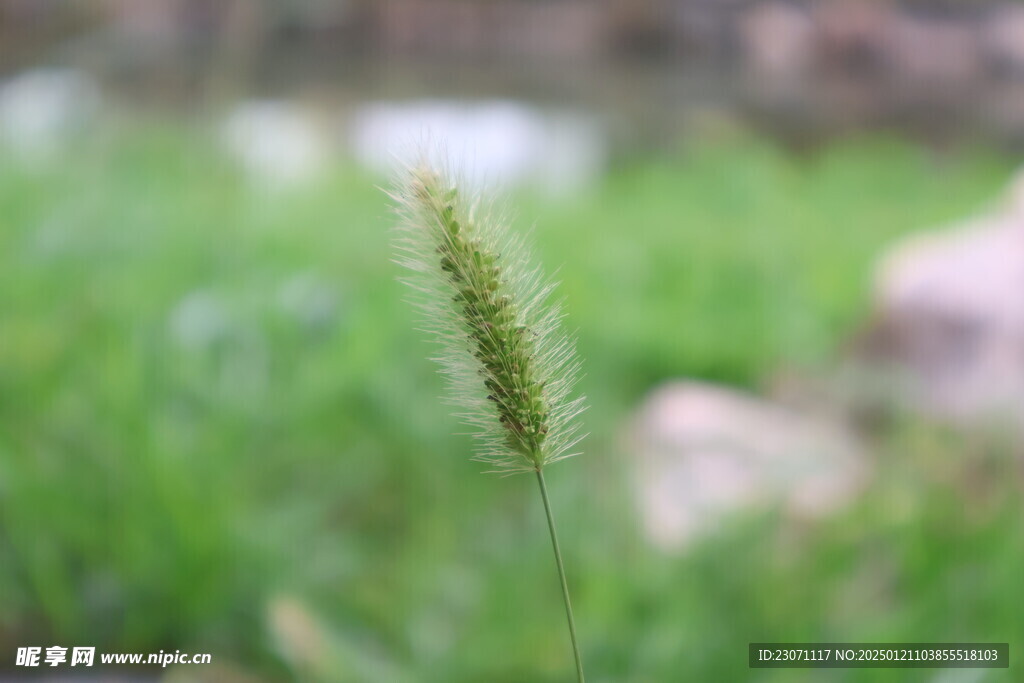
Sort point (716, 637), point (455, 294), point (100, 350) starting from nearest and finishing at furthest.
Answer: point (455, 294) < point (716, 637) < point (100, 350)

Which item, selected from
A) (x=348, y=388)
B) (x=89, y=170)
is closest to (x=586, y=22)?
(x=348, y=388)

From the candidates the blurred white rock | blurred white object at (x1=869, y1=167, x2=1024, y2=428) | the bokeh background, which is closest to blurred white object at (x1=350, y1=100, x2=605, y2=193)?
the bokeh background

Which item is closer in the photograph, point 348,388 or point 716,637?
point 716,637

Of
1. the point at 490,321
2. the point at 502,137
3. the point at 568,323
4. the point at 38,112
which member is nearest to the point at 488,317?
the point at 490,321

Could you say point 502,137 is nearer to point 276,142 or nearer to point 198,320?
point 276,142

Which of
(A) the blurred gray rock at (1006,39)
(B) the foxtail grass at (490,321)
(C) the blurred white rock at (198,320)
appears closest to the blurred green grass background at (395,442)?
(C) the blurred white rock at (198,320)

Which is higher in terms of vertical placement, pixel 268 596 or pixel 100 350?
pixel 100 350

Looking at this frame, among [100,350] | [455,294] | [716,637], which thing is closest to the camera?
[455,294]

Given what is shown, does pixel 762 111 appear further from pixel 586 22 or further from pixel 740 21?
pixel 586 22

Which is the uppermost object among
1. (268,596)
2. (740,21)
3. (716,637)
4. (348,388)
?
(740,21)
